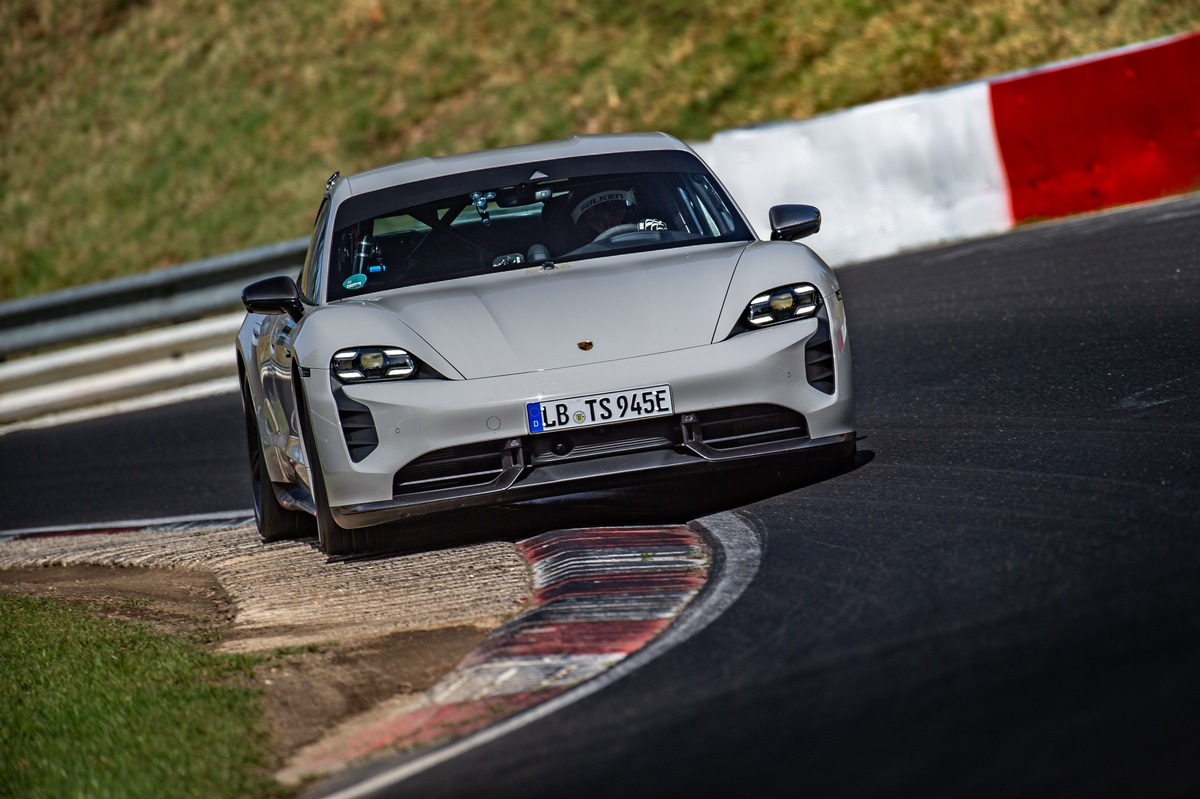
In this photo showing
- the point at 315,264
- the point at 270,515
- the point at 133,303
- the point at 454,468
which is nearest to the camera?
the point at 454,468

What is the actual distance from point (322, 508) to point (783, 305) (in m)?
1.90

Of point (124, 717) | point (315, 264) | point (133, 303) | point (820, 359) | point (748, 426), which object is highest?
point (315, 264)

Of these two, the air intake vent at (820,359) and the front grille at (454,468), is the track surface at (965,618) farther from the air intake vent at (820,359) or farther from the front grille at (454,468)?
the front grille at (454,468)

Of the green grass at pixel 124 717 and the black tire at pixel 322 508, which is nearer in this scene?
the green grass at pixel 124 717

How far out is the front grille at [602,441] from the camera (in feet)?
19.5

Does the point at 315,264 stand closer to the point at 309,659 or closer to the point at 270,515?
the point at 270,515

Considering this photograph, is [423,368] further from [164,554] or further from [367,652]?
[164,554]

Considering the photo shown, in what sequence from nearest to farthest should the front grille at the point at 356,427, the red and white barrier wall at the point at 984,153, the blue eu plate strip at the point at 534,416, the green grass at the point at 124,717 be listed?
the green grass at the point at 124,717 < the blue eu plate strip at the point at 534,416 < the front grille at the point at 356,427 < the red and white barrier wall at the point at 984,153

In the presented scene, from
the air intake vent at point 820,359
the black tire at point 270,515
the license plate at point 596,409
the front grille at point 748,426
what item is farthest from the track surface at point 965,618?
the black tire at point 270,515

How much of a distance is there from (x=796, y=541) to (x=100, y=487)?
6011 mm

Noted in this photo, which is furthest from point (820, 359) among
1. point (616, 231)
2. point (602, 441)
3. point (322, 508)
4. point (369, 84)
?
point (369, 84)

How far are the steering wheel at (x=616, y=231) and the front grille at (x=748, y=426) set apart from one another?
1267 mm

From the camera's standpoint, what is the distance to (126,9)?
976 inches

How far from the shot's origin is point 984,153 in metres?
13.2
